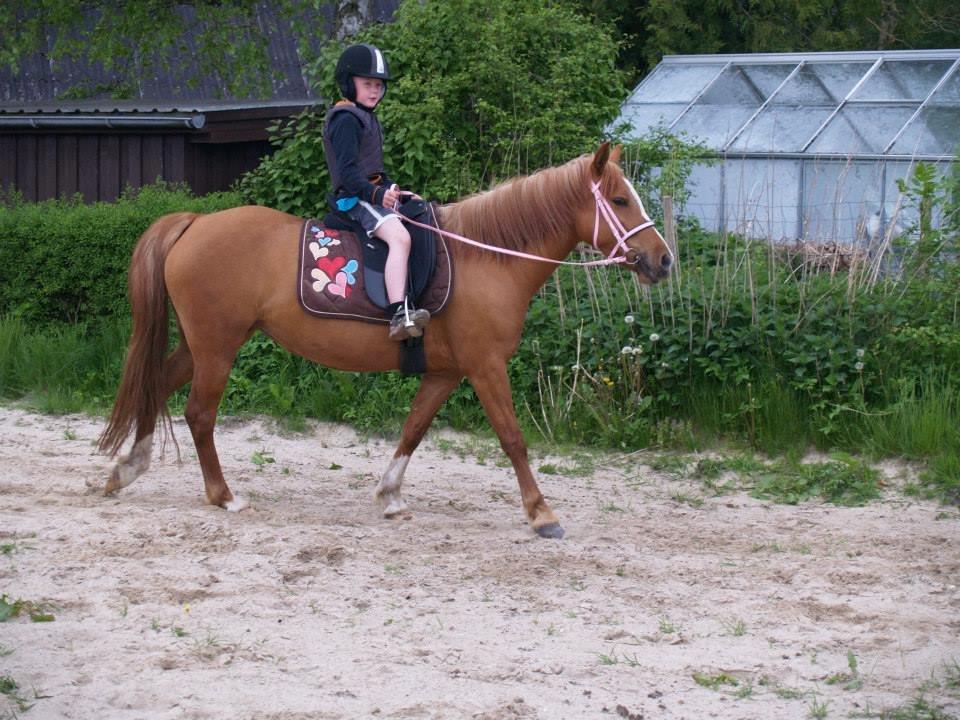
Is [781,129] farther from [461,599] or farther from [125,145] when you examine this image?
[461,599]

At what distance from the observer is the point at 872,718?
164 inches

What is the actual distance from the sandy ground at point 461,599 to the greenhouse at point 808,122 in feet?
23.9

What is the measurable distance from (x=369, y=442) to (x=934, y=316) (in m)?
4.22

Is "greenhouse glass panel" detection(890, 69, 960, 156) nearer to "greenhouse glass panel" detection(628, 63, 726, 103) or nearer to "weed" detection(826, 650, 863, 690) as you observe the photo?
"greenhouse glass panel" detection(628, 63, 726, 103)

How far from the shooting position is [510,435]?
661 cm

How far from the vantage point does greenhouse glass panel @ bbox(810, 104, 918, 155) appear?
1510cm

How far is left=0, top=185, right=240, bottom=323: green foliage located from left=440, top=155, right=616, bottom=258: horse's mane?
4.79 meters

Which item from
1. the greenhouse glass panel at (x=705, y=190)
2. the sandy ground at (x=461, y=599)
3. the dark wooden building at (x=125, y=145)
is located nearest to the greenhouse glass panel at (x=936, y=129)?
the greenhouse glass panel at (x=705, y=190)

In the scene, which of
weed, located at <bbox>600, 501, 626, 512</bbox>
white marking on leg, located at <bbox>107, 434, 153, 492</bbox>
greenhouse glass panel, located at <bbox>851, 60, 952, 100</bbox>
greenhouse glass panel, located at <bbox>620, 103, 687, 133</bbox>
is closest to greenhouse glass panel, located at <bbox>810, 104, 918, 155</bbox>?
greenhouse glass panel, located at <bbox>851, 60, 952, 100</bbox>

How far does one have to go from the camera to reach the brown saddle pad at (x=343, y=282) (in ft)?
21.7

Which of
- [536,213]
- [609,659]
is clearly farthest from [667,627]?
[536,213]

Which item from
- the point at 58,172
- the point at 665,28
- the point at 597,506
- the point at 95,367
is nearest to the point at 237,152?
the point at 58,172

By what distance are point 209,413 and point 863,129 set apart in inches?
444

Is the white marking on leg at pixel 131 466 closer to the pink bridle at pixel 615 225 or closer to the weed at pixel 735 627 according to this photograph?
the pink bridle at pixel 615 225
